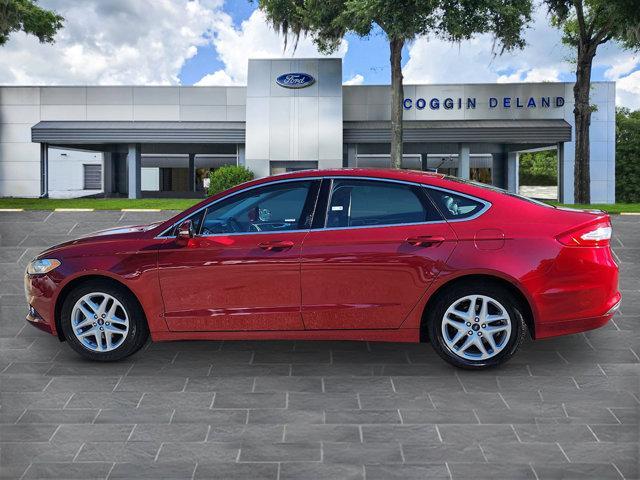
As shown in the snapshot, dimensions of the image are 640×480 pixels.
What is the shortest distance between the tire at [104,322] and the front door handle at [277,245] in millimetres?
1228

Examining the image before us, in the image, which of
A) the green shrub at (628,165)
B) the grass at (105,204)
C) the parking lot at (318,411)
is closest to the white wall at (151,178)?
the green shrub at (628,165)

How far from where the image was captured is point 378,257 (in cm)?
592

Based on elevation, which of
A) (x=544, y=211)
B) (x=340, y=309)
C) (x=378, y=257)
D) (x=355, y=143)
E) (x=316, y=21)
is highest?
(x=316, y=21)

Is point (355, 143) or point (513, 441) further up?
point (355, 143)

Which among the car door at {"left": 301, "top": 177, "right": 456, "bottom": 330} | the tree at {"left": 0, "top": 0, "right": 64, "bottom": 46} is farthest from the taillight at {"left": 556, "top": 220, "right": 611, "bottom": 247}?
the tree at {"left": 0, "top": 0, "right": 64, "bottom": 46}

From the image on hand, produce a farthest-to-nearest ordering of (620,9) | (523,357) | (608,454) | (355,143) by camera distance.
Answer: (355,143)
(620,9)
(523,357)
(608,454)

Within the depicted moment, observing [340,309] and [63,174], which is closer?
[340,309]

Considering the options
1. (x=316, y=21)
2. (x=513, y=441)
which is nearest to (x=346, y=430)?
(x=513, y=441)

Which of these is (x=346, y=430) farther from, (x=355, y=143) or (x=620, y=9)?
(x=355, y=143)

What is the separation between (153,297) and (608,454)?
12.1 ft

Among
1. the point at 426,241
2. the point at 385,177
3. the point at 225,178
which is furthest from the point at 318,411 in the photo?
the point at 225,178

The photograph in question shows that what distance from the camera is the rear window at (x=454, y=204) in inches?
236

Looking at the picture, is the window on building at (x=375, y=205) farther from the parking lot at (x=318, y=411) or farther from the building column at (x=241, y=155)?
the building column at (x=241, y=155)

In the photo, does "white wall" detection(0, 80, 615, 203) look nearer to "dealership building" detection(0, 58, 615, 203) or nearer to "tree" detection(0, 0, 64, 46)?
"dealership building" detection(0, 58, 615, 203)
